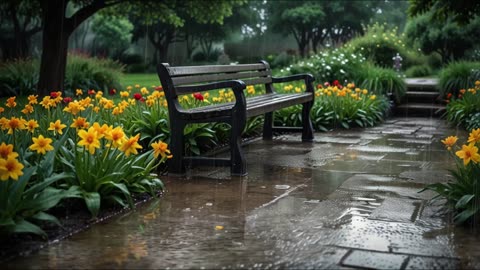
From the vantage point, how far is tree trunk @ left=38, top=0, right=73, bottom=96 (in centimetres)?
1214

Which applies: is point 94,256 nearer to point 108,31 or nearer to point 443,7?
point 443,7

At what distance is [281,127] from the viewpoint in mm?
9047

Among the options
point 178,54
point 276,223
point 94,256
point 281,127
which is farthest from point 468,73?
point 178,54

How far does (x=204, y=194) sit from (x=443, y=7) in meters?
8.31

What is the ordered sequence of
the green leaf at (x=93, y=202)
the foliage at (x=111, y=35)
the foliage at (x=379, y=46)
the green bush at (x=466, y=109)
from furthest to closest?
the foliage at (x=111, y=35) → the foliage at (x=379, y=46) → the green bush at (x=466, y=109) → the green leaf at (x=93, y=202)

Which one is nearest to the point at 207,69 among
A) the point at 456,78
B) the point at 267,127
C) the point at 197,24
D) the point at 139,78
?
the point at 267,127

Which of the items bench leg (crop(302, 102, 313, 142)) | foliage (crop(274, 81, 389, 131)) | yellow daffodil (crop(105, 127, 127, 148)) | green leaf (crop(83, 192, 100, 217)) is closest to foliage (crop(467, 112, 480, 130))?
foliage (crop(274, 81, 389, 131))

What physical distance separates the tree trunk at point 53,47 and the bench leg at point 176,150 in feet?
21.7

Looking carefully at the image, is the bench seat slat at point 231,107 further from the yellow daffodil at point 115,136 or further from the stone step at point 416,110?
the stone step at point 416,110

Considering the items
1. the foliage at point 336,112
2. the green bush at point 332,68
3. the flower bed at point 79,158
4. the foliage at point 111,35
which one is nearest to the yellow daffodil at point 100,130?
the flower bed at point 79,158

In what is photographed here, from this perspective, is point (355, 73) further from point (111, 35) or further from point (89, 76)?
point (111, 35)

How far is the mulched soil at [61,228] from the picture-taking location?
3479mm

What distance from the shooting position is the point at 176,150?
6094 mm

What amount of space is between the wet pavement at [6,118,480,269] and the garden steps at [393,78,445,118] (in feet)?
22.0
